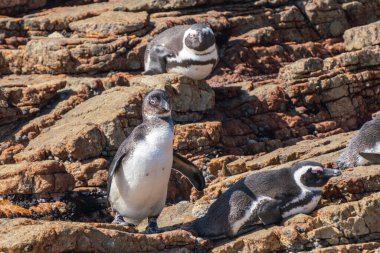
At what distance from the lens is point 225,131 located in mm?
18000

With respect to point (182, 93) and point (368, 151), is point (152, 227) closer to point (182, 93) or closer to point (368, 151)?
point (368, 151)

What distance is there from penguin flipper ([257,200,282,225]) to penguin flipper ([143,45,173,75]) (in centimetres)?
669

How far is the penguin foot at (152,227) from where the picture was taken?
12.8m

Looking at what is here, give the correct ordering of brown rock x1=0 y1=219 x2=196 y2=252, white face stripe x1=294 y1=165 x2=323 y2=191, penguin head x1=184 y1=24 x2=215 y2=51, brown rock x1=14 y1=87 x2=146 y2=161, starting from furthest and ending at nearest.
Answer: penguin head x1=184 y1=24 x2=215 y2=51 → brown rock x1=14 y1=87 x2=146 y2=161 → white face stripe x1=294 y1=165 x2=323 y2=191 → brown rock x1=0 y1=219 x2=196 y2=252

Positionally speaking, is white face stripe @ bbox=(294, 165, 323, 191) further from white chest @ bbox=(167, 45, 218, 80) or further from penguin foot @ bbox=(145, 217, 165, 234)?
white chest @ bbox=(167, 45, 218, 80)

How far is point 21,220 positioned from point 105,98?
20.0ft

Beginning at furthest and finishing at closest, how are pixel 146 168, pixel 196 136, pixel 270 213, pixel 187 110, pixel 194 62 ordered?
→ 1. pixel 194 62
2. pixel 187 110
3. pixel 196 136
4. pixel 146 168
5. pixel 270 213

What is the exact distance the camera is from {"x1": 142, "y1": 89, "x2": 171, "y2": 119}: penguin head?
13.7 m

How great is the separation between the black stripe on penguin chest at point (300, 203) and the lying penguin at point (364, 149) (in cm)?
169

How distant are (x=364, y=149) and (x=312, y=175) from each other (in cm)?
191

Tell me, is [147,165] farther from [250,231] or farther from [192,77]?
[192,77]

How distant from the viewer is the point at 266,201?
510 inches

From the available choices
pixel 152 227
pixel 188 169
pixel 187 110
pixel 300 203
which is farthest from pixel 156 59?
pixel 300 203

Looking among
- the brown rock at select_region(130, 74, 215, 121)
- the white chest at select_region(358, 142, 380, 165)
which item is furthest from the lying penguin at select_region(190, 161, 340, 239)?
the brown rock at select_region(130, 74, 215, 121)
